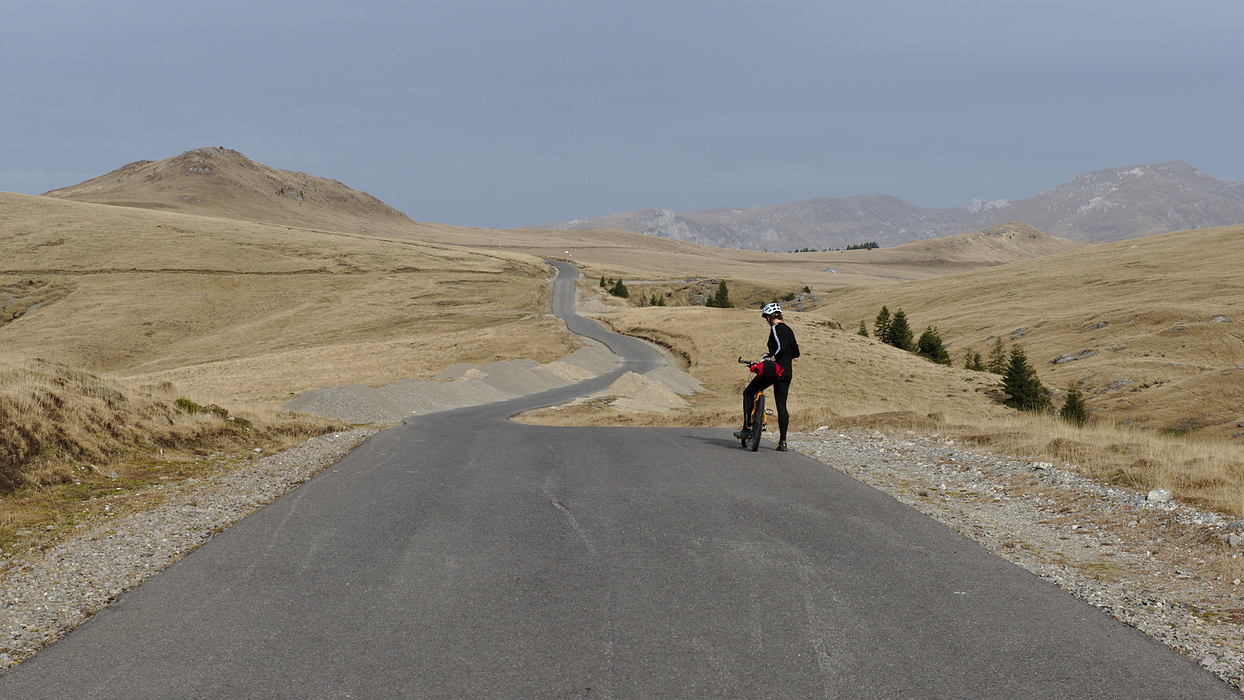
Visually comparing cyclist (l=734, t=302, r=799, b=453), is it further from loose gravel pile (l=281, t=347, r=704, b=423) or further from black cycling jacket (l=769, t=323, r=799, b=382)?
loose gravel pile (l=281, t=347, r=704, b=423)

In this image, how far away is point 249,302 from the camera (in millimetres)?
85250

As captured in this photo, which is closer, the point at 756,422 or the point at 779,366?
the point at 779,366

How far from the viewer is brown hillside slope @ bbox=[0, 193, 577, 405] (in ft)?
182

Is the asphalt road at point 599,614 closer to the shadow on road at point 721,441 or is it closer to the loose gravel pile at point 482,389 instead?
the shadow on road at point 721,441

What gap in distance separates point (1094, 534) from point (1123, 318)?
69115mm

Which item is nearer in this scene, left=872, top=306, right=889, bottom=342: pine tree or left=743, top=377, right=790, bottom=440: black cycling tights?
left=743, top=377, right=790, bottom=440: black cycling tights

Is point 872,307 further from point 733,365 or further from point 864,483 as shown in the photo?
point 864,483

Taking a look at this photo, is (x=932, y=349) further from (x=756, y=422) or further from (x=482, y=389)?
(x=756, y=422)

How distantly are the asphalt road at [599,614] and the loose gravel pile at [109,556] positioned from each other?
0.24 metres

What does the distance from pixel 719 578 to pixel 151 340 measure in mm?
78121

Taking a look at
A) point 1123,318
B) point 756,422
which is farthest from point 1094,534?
point 1123,318

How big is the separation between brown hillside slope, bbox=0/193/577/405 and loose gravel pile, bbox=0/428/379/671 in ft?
88.0

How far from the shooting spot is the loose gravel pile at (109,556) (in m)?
5.24

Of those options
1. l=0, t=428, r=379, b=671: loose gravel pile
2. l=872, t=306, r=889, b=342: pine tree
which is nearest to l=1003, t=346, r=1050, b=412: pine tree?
l=872, t=306, r=889, b=342: pine tree
